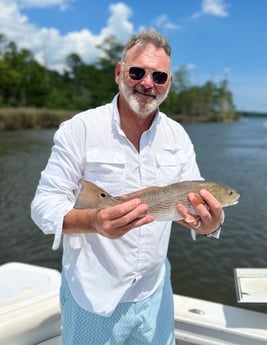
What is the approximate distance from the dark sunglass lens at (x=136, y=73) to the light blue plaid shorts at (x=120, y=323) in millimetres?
1004

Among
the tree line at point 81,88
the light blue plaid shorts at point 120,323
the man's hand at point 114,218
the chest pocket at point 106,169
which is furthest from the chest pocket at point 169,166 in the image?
the tree line at point 81,88

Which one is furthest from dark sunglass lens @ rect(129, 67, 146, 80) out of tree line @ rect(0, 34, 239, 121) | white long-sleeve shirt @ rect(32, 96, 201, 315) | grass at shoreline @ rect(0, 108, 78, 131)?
tree line @ rect(0, 34, 239, 121)

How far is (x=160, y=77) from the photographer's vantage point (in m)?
1.92

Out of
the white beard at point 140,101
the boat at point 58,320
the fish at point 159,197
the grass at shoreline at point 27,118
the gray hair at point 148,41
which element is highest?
the gray hair at point 148,41

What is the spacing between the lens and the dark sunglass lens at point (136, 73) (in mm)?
1893

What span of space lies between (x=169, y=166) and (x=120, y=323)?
76cm

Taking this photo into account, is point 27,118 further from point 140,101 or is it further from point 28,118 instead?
point 140,101

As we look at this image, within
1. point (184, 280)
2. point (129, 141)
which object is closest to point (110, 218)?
point (129, 141)

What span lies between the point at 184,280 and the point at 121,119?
19.2 ft

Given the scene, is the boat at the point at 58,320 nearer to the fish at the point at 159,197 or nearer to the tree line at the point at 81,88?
the fish at the point at 159,197

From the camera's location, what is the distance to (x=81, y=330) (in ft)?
6.24

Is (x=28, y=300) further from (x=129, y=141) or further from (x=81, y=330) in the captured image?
(x=129, y=141)

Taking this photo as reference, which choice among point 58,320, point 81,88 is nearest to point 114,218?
point 58,320

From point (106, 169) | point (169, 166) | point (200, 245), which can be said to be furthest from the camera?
point (200, 245)
